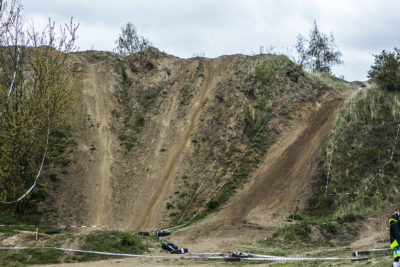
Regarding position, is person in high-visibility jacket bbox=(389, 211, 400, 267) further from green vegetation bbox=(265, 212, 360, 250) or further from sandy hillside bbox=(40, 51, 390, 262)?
sandy hillside bbox=(40, 51, 390, 262)

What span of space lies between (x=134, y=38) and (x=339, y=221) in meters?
33.6

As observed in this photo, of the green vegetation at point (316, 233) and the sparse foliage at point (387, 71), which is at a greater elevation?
the sparse foliage at point (387, 71)

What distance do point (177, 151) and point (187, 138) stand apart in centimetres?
129

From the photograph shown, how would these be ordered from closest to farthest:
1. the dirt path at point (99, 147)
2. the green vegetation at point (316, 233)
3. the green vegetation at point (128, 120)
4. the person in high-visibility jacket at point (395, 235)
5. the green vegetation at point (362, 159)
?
the person in high-visibility jacket at point (395, 235) → the green vegetation at point (316, 233) → the green vegetation at point (362, 159) → the dirt path at point (99, 147) → the green vegetation at point (128, 120)

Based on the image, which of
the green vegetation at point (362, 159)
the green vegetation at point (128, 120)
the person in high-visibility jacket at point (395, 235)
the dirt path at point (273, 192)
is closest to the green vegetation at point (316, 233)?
the dirt path at point (273, 192)

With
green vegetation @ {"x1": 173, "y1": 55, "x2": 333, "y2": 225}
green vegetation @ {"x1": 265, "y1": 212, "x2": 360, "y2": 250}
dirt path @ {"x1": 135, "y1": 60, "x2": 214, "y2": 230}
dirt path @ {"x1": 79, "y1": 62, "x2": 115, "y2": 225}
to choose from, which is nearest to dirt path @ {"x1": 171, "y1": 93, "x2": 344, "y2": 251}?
green vegetation @ {"x1": 173, "y1": 55, "x2": 333, "y2": 225}

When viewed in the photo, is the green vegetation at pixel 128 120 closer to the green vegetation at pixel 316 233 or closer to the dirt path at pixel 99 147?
the dirt path at pixel 99 147

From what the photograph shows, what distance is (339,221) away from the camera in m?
17.2

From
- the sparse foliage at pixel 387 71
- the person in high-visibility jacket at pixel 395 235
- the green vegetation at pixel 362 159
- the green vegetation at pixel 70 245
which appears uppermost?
the sparse foliage at pixel 387 71

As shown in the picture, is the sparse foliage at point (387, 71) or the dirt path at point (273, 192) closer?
the dirt path at point (273, 192)

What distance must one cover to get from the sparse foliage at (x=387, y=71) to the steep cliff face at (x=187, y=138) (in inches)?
112

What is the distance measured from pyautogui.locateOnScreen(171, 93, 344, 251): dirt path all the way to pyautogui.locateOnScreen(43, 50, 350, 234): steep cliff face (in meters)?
0.08

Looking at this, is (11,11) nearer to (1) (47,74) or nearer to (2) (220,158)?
(1) (47,74)

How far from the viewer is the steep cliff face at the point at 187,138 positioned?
21.4 m
